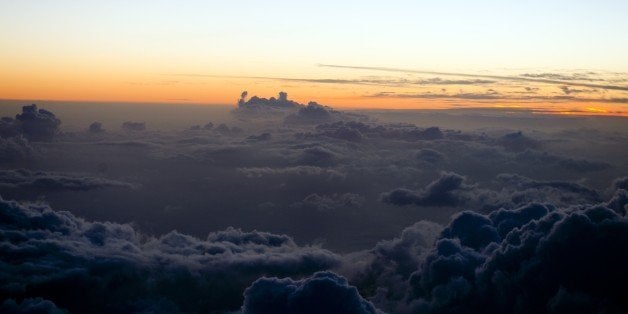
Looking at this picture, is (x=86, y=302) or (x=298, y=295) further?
(x=86, y=302)

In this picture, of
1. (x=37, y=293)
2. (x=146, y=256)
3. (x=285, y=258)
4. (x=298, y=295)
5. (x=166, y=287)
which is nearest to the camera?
(x=298, y=295)

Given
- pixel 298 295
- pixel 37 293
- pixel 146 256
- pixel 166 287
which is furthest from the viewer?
pixel 146 256

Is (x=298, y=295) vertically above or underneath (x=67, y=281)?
above

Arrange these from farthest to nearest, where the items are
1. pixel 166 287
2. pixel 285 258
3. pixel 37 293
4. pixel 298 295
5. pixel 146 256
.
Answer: pixel 285 258 → pixel 146 256 → pixel 166 287 → pixel 37 293 → pixel 298 295

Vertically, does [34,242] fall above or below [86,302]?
above

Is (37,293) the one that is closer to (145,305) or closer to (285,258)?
(145,305)

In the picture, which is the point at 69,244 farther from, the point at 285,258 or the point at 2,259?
the point at 285,258

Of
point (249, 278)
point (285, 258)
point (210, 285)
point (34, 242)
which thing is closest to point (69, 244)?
point (34, 242)

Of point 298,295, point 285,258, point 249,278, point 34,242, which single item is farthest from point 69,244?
point 298,295

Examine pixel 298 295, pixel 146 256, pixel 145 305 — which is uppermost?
pixel 298 295
